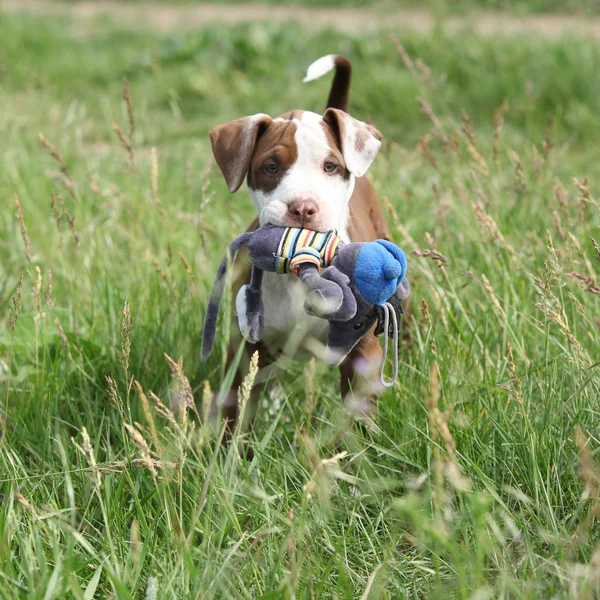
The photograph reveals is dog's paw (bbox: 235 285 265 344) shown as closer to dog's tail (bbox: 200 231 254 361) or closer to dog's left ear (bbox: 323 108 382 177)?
dog's tail (bbox: 200 231 254 361)

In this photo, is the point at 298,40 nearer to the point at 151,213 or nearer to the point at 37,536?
the point at 151,213

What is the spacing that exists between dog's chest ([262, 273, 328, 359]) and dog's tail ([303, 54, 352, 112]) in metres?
0.70

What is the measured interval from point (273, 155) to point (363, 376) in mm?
617

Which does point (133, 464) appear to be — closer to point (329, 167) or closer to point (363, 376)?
point (363, 376)

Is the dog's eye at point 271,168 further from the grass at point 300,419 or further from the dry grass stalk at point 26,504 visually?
the dry grass stalk at point 26,504

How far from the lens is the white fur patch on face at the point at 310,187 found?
1957 millimetres

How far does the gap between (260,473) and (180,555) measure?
1.41 ft

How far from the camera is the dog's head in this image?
1.96 meters

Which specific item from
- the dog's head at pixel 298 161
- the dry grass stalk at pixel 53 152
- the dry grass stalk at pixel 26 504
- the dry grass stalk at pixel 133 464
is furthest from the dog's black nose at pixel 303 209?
the dry grass stalk at pixel 53 152

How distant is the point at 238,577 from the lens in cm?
156

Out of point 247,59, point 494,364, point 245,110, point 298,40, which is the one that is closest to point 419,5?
point 298,40

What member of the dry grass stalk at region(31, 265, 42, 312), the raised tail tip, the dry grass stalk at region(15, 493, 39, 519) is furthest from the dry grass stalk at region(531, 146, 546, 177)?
the dry grass stalk at region(15, 493, 39, 519)

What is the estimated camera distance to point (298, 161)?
206 cm

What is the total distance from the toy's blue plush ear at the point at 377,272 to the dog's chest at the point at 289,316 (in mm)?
311
